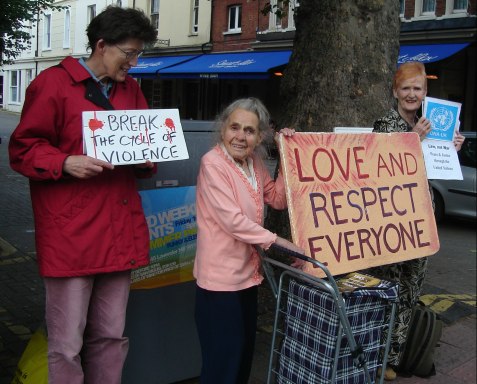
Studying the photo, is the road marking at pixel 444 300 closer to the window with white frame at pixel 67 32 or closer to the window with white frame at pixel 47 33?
the window with white frame at pixel 67 32

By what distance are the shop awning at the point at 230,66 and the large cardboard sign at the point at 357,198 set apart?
14699mm

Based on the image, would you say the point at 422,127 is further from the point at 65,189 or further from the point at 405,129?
the point at 65,189

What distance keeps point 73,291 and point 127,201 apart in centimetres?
44

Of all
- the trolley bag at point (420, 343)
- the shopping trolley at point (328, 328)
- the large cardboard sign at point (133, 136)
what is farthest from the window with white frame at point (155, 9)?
the shopping trolley at point (328, 328)

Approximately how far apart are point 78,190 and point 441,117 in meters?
2.13

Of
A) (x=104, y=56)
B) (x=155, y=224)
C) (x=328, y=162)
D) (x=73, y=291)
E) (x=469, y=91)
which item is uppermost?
(x=469, y=91)

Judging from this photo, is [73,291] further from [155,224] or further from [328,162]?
[328,162]

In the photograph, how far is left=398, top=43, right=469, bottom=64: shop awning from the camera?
14.1 metres

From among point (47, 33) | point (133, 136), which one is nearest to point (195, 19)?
point (47, 33)

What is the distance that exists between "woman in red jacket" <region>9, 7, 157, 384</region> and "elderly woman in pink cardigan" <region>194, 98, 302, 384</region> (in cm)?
29

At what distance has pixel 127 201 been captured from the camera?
8.18 ft

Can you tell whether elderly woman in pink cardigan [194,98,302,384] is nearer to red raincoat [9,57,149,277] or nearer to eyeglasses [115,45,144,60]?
red raincoat [9,57,149,277]

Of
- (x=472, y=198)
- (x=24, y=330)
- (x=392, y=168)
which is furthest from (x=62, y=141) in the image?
(x=472, y=198)

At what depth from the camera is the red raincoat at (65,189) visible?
2.26 m
